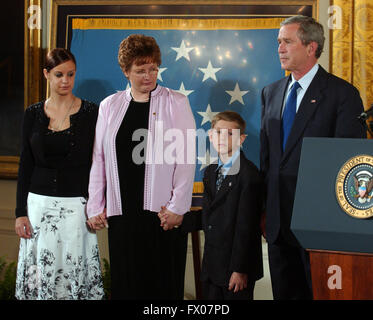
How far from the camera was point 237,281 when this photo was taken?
274 cm

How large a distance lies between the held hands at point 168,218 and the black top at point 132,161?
0.13 metres

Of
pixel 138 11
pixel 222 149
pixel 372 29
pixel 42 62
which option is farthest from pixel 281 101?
pixel 42 62

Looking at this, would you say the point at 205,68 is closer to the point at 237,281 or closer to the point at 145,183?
the point at 145,183

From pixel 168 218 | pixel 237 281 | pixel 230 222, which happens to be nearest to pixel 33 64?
pixel 168 218

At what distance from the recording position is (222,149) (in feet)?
9.48

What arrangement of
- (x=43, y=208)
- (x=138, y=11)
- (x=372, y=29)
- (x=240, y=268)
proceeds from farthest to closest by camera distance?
1. (x=138, y=11)
2. (x=372, y=29)
3. (x=43, y=208)
4. (x=240, y=268)

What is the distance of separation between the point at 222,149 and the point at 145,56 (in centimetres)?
67

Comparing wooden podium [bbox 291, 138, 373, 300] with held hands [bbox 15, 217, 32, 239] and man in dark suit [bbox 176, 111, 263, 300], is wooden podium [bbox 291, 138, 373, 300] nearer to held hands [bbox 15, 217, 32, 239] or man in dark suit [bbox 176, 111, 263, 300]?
man in dark suit [bbox 176, 111, 263, 300]

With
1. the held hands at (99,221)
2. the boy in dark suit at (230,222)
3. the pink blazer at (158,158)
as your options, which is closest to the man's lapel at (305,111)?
the boy in dark suit at (230,222)

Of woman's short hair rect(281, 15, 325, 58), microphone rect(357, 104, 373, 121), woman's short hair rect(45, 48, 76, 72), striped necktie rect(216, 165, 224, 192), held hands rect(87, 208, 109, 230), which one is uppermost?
woman's short hair rect(281, 15, 325, 58)

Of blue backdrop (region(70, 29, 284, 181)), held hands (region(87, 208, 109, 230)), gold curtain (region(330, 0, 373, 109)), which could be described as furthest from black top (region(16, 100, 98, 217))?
gold curtain (region(330, 0, 373, 109))

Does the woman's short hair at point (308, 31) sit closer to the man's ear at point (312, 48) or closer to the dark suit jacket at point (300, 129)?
the man's ear at point (312, 48)

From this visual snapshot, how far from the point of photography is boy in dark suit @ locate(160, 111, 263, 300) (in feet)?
9.07

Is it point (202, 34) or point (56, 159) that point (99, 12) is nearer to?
point (202, 34)
